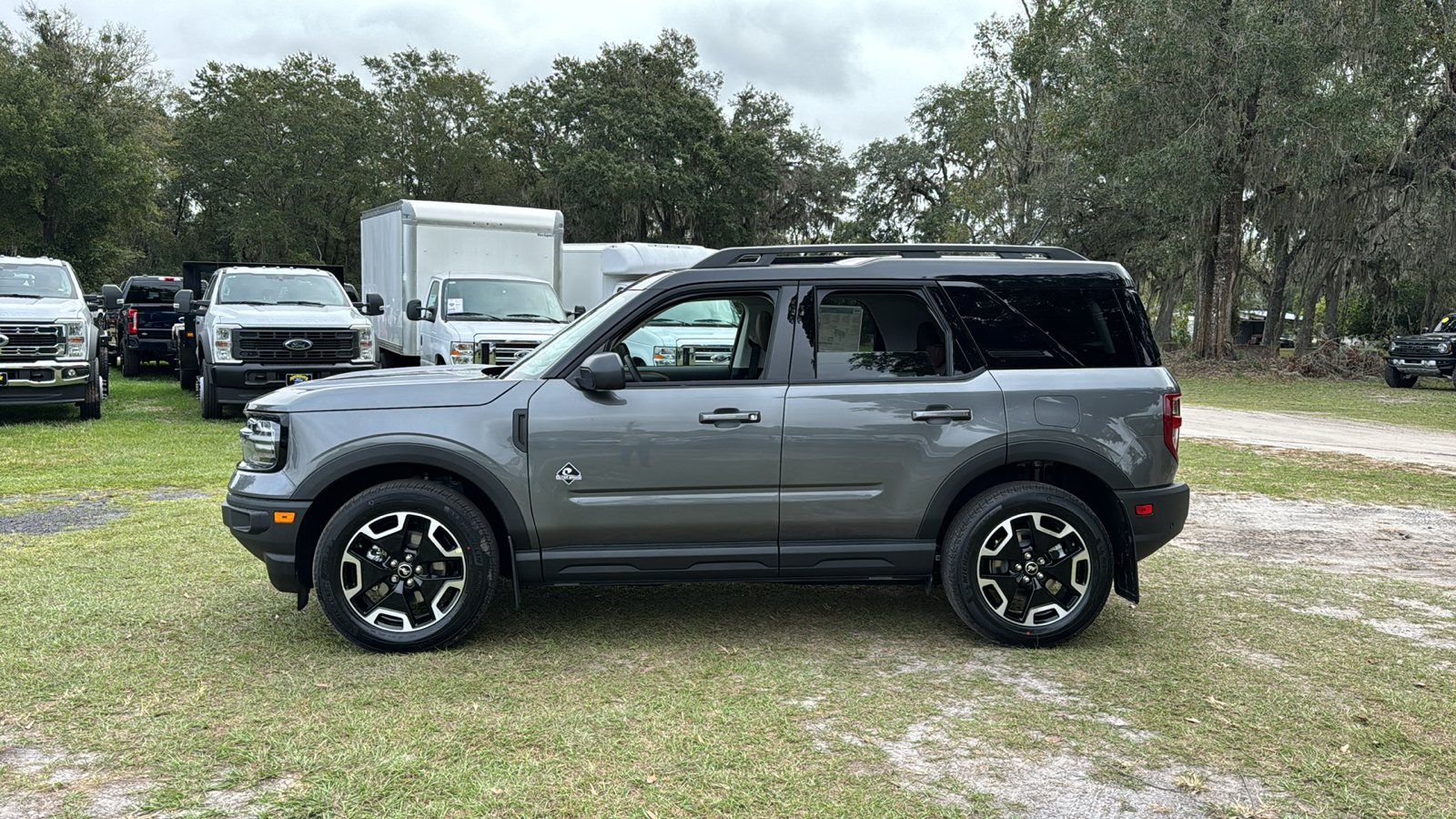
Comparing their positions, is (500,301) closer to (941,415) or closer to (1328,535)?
(1328,535)

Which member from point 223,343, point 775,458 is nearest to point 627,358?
point 775,458

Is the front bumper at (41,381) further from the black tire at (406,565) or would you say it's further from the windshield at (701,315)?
the windshield at (701,315)

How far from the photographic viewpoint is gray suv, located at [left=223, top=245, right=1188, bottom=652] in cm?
477

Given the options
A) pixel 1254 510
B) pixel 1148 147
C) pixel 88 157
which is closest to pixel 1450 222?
pixel 1148 147

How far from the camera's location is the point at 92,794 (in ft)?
11.1

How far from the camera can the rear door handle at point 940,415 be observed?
4.92 m

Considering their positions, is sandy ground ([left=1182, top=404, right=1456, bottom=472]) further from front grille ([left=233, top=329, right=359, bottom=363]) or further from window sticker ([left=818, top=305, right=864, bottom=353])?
front grille ([left=233, top=329, right=359, bottom=363])

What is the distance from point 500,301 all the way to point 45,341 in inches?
213

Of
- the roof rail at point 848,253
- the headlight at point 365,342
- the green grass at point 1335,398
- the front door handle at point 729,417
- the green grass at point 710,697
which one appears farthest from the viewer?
the green grass at point 1335,398

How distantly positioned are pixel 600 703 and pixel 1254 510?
21.0 feet

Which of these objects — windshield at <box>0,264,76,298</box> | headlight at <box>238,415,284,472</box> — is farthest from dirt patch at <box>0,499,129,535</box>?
windshield at <box>0,264,76,298</box>

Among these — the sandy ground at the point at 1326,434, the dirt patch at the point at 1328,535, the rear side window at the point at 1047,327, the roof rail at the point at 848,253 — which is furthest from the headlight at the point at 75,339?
the sandy ground at the point at 1326,434

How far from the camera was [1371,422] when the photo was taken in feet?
56.1

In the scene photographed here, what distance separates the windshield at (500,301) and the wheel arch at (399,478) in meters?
9.95
